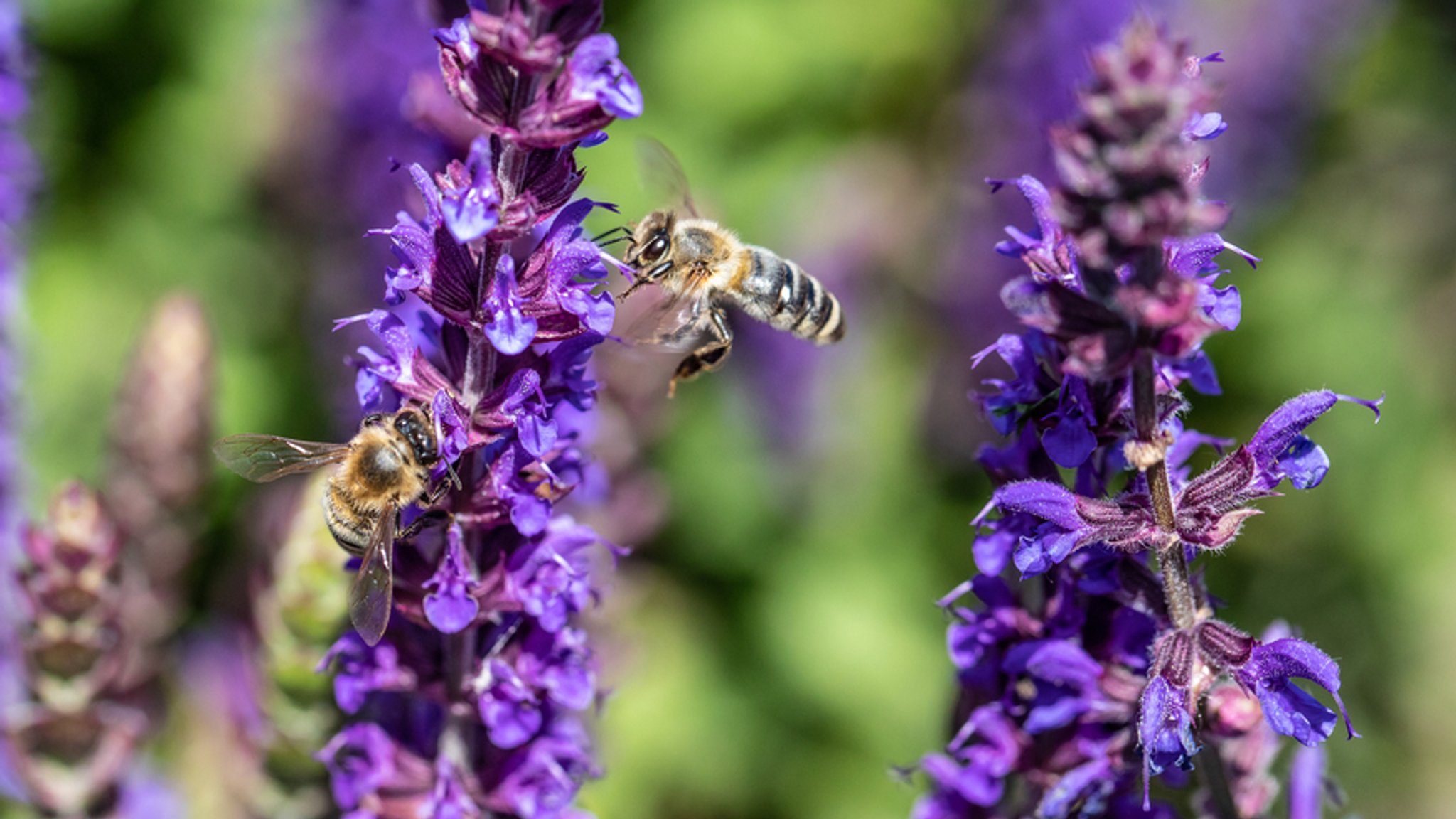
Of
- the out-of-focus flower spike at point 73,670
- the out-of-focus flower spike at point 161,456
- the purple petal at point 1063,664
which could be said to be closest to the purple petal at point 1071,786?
the purple petal at point 1063,664

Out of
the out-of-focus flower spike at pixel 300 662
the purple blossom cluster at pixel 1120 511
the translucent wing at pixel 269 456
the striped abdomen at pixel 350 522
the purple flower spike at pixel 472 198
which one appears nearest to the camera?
the purple blossom cluster at pixel 1120 511

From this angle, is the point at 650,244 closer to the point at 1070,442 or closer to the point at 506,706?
the point at 506,706

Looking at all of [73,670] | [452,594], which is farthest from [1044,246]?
[73,670]

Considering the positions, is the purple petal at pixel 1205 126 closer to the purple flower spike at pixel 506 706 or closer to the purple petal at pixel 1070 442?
the purple petal at pixel 1070 442

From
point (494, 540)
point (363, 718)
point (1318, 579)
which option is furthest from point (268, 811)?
point (1318, 579)

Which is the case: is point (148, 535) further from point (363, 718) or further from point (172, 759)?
point (363, 718)

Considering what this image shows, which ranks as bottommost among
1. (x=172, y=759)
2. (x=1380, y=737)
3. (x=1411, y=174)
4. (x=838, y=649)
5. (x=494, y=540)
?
(x=172, y=759)
